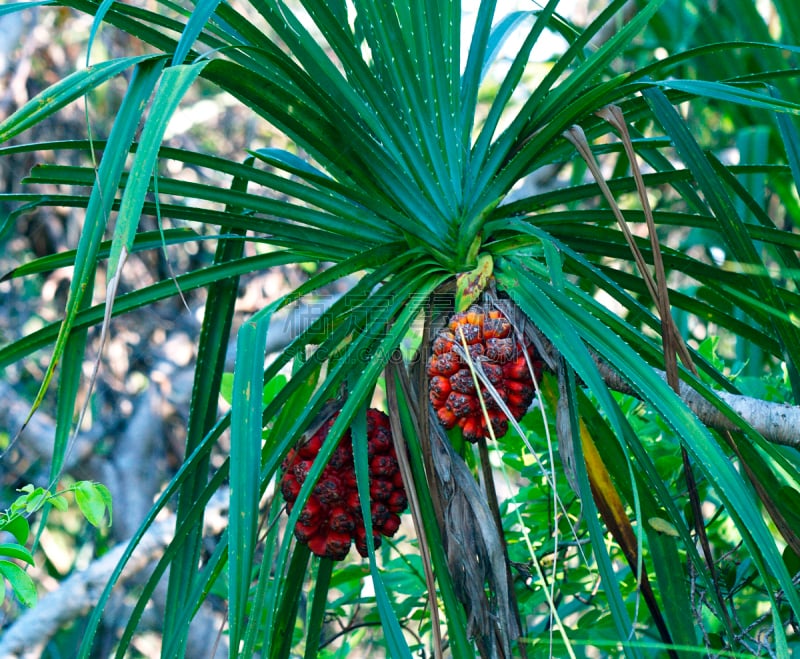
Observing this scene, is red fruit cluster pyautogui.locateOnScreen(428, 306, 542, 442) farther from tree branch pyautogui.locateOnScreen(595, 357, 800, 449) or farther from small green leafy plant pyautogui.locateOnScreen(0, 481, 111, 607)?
small green leafy plant pyautogui.locateOnScreen(0, 481, 111, 607)

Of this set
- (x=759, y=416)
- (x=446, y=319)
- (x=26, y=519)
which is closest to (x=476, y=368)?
(x=446, y=319)

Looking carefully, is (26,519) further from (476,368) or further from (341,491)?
(476,368)

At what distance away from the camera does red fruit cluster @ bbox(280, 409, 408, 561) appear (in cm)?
83

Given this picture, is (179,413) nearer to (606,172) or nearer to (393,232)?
(606,172)

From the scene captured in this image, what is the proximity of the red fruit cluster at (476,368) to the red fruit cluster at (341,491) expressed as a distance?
9 centimetres

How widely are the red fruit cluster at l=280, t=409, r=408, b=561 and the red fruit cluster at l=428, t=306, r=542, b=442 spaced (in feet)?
0.29

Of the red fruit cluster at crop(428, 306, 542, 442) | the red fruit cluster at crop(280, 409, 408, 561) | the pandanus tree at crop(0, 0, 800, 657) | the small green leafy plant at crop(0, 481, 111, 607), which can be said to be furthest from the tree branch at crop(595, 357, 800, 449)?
the small green leafy plant at crop(0, 481, 111, 607)

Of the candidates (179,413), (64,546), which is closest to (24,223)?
(179,413)

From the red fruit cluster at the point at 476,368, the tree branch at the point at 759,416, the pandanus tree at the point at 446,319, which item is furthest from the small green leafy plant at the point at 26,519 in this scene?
the tree branch at the point at 759,416

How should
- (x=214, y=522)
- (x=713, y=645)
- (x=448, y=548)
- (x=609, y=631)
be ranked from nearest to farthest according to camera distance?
1. (x=448, y=548)
2. (x=713, y=645)
3. (x=609, y=631)
4. (x=214, y=522)

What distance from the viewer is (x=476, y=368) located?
0.76 meters

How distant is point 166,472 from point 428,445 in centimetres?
222

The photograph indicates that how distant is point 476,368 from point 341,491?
0.18 m

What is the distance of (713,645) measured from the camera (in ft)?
3.49
